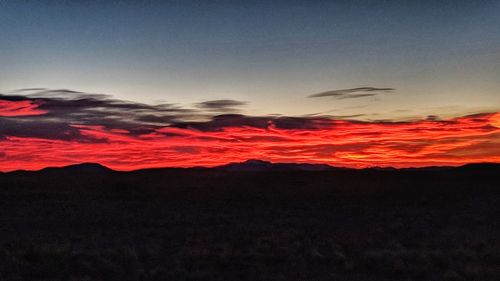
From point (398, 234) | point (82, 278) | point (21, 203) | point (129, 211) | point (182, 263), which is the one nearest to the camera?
point (82, 278)

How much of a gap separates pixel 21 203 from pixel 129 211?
45.1 ft

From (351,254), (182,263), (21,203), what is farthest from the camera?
(21,203)

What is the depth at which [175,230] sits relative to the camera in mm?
27688

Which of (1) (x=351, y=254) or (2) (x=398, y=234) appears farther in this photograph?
(2) (x=398, y=234)

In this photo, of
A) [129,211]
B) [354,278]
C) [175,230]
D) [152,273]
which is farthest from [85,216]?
[354,278]

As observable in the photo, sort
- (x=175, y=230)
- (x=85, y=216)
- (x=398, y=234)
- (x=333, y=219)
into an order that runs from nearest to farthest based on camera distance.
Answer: (x=398, y=234)
(x=175, y=230)
(x=333, y=219)
(x=85, y=216)

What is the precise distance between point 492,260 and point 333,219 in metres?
15.8

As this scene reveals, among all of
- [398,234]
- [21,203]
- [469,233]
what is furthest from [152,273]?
[21,203]

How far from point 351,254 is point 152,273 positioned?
7.02 metres

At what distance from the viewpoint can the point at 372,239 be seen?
23.2 meters

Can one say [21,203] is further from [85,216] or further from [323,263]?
[323,263]

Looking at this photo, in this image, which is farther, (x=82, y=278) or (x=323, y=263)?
(x=323, y=263)

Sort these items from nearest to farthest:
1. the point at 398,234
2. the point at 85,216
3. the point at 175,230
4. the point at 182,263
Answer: the point at 182,263 < the point at 398,234 < the point at 175,230 < the point at 85,216

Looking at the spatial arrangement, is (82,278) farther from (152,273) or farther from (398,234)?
(398,234)
